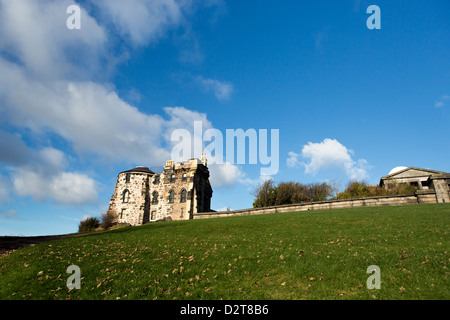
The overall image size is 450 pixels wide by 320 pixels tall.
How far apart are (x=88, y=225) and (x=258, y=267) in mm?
37976

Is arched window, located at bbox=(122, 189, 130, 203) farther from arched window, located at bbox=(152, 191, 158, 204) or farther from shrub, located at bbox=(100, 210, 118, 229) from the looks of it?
arched window, located at bbox=(152, 191, 158, 204)

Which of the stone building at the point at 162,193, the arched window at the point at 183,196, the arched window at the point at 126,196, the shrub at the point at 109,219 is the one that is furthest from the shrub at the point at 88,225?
the arched window at the point at 183,196

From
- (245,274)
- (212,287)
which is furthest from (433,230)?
(212,287)

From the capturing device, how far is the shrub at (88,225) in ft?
123

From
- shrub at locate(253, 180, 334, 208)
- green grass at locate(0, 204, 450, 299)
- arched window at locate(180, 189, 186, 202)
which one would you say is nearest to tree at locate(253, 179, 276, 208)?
shrub at locate(253, 180, 334, 208)

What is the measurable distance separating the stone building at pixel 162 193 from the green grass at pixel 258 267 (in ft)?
94.2

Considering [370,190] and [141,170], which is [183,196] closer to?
[141,170]

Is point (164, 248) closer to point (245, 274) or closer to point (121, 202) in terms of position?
point (245, 274)

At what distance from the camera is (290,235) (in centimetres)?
1346

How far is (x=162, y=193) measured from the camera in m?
44.7

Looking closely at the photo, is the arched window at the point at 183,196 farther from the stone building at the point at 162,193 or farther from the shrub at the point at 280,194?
the shrub at the point at 280,194

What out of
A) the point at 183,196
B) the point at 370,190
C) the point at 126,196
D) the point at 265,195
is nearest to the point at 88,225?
the point at 126,196

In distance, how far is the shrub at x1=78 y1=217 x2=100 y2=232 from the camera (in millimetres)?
37594
